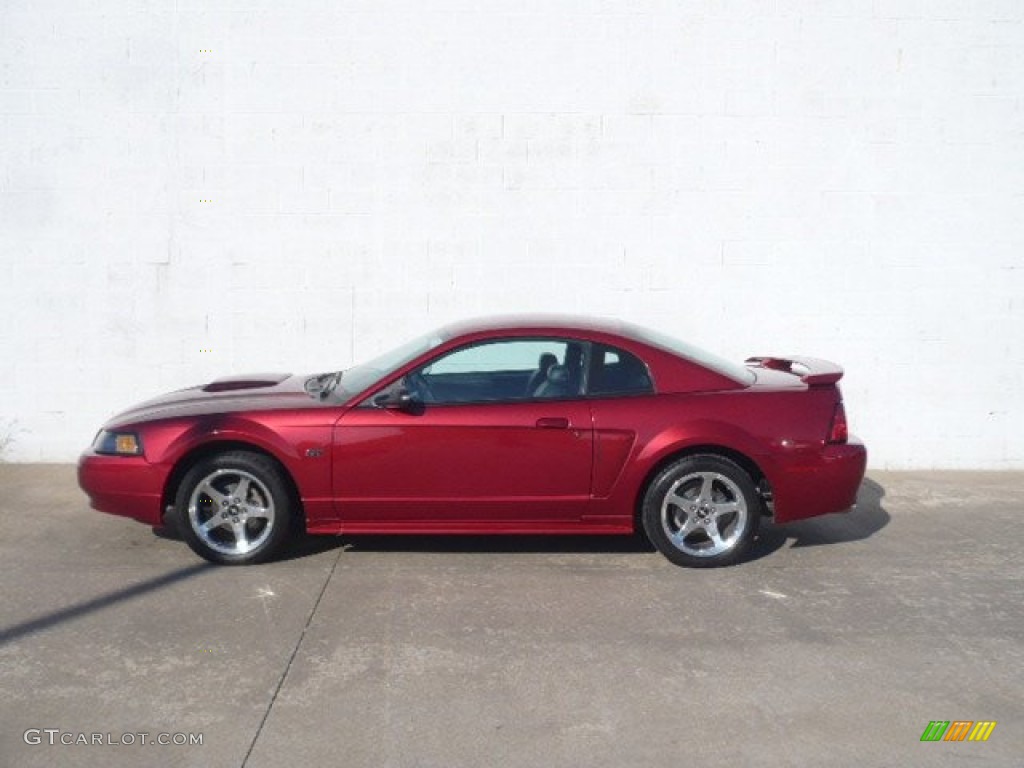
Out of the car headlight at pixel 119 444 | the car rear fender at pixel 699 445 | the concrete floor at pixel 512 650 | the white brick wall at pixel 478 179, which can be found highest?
the white brick wall at pixel 478 179

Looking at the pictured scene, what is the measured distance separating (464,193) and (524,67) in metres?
1.04

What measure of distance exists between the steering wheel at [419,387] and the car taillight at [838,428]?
2253mm

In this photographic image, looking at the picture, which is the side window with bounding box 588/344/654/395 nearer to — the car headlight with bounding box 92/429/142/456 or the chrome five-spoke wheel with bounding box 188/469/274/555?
the chrome five-spoke wheel with bounding box 188/469/274/555

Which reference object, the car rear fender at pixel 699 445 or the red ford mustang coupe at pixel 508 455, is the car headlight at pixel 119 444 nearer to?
the red ford mustang coupe at pixel 508 455

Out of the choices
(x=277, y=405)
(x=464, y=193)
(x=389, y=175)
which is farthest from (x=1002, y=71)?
(x=277, y=405)

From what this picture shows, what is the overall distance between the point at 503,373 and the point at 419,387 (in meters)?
0.50

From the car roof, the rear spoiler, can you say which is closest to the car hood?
the car roof

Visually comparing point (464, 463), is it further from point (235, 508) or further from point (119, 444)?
point (119, 444)

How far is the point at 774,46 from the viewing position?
8.52m

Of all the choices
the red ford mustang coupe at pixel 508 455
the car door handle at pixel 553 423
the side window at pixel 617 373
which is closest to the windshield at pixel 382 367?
the red ford mustang coupe at pixel 508 455

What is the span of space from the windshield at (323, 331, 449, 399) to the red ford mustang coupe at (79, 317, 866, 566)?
0.07 m

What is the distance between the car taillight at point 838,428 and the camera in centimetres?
635

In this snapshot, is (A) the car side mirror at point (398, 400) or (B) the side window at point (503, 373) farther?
(B) the side window at point (503, 373)

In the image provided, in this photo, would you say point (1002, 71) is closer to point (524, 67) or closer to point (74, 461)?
point (524, 67)
